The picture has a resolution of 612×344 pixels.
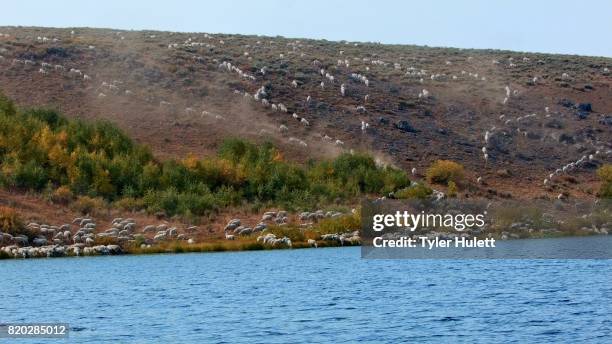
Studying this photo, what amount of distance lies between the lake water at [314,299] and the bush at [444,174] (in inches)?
1086

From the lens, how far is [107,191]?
206 feet

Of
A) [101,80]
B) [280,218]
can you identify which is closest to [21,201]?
[280,218]

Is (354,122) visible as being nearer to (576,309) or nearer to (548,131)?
(548,131)

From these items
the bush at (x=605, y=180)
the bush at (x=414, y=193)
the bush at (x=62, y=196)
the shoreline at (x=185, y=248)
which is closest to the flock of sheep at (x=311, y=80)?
the bush at (x=605, y=180)

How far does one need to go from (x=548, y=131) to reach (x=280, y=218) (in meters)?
37.1

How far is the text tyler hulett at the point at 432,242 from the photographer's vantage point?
179 ft

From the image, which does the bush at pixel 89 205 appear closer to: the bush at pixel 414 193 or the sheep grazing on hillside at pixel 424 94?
the bush at pixel 414 193

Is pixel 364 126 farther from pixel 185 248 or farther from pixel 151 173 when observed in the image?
pixel 185 248

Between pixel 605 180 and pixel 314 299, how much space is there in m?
46.7

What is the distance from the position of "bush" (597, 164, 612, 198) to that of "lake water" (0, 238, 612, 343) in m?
28.9

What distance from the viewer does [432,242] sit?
55.1 metres

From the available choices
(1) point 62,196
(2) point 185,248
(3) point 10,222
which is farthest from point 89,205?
(2) point 185,248

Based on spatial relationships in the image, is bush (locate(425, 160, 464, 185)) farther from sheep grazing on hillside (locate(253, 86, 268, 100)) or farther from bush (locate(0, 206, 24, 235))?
bush (locate(0, 206, 24, 235))

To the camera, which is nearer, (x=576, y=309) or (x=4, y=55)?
(x=576, y=309)
